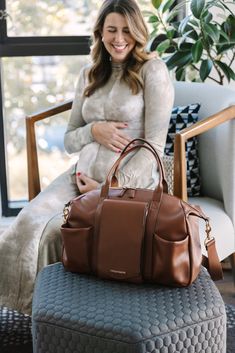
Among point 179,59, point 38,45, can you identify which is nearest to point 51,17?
point 38,45

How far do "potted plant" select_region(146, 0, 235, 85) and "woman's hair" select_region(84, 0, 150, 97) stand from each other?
399 millimetres

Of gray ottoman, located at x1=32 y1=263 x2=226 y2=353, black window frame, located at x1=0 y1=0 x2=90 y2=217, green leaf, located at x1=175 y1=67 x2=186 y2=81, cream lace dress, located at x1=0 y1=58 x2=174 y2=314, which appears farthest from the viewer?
black window frame, located at x1=0 y1=0 x2=90 y2=217

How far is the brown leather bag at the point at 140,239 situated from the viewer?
1562 mm

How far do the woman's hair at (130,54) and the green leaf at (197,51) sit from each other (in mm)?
373

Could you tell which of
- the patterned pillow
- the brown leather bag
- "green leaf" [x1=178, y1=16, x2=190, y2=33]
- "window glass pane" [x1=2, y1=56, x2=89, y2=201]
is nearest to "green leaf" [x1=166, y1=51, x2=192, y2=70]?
"green leaf" [x1=178, y1=16, x2=190, y2=33]

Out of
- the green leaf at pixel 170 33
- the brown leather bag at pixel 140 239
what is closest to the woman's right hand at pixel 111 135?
the brown leather bag at pixel 140 239

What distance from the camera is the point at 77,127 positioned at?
2.28m

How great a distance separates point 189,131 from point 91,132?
0.38 metres

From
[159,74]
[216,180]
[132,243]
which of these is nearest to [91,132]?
[159,74]

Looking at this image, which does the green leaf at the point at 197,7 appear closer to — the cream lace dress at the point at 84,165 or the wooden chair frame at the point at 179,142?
the cream lace dress at the point at 84,165

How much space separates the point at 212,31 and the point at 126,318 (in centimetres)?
134

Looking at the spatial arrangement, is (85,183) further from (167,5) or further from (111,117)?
(167,5)

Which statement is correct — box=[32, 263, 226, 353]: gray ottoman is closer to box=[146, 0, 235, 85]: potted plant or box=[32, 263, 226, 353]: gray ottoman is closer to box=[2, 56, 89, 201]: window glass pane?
box=[146, 0, 235, 85]: potted plant

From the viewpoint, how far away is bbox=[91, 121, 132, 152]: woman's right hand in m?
2.07
